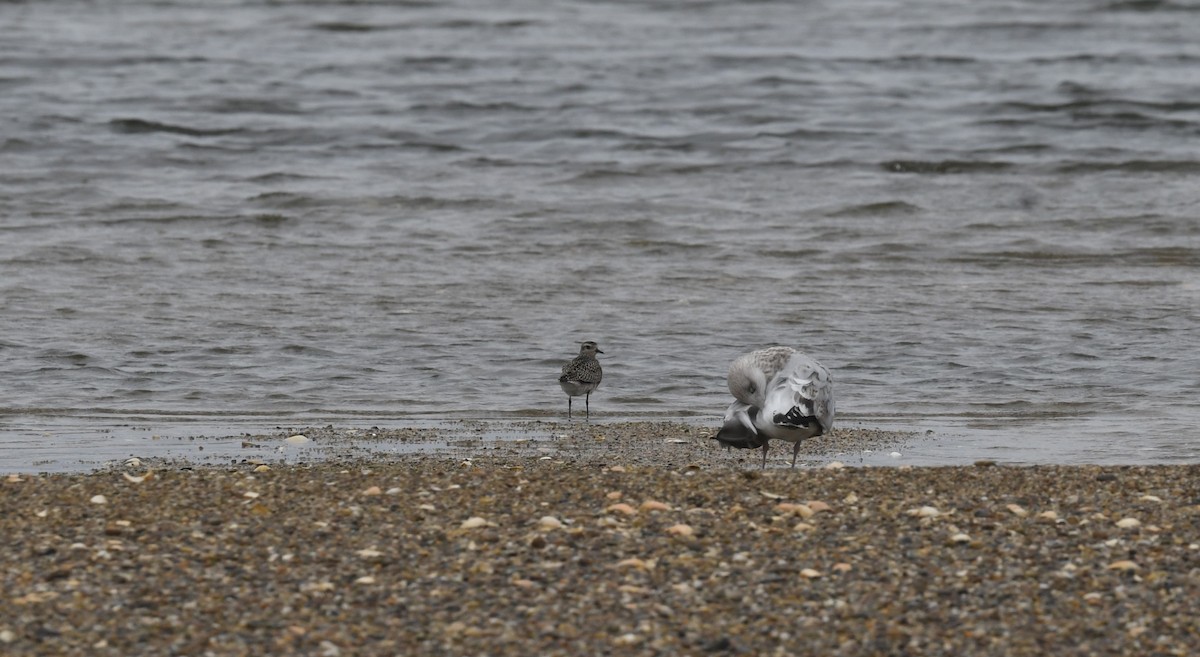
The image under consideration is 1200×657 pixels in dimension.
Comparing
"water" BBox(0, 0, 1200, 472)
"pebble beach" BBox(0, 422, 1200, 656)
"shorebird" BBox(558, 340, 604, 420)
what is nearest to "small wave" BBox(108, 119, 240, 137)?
"water" BBox(0, 0, 1200, 472)

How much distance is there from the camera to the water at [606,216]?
11.3 m

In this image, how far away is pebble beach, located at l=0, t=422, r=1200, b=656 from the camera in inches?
223

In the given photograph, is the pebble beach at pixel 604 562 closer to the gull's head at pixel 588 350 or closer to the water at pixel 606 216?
the water at pixel 606 216

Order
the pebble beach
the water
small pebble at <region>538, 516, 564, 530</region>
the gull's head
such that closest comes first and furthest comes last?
the pebble beach
small pebble at <region>538, 516, 564, 530</region>
the gull's head
the water

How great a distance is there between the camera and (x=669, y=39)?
33.1m

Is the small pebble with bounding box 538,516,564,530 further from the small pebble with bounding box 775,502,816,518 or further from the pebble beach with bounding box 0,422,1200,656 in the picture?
the small pebble with bounding box 775,502,816,518

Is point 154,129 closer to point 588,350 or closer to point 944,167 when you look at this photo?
point 944,167

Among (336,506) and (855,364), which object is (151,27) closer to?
(855,364)

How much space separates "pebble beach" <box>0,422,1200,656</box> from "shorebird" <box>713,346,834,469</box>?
56cm

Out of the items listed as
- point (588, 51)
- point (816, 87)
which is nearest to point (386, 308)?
point (816, 87)

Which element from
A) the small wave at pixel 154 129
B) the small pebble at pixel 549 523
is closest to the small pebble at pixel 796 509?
the small pebble at pixel 549 523

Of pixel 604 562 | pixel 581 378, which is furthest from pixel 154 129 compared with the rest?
pixel 604 562

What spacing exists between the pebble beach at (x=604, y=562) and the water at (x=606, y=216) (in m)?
1.93

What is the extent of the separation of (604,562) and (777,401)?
240cm
